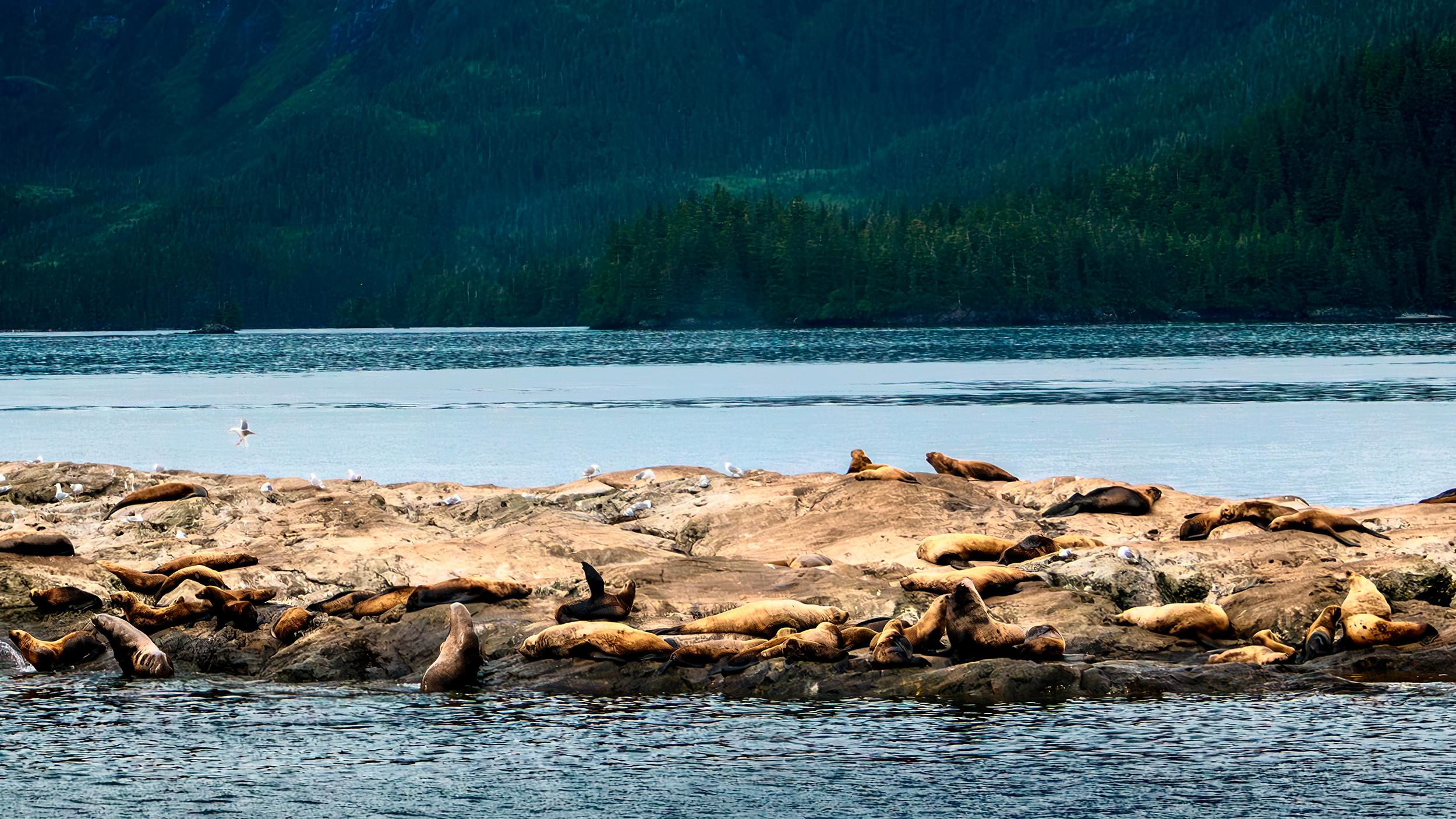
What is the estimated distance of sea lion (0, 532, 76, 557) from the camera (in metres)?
24.5

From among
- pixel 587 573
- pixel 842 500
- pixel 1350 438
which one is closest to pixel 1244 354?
pixel 1350 438

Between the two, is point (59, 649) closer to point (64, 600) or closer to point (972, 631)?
point (64, 600)

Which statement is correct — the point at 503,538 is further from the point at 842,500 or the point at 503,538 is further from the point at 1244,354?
the point at 1244,354

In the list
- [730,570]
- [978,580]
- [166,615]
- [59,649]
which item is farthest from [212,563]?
[978,580]

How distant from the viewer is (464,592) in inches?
840

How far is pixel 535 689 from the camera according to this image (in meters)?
18.3

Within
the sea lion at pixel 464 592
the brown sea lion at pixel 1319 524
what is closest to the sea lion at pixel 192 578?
the sea lion at pixel 464 592

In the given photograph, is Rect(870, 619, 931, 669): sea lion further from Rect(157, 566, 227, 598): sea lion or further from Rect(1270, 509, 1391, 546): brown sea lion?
Rect(157, 566, 227, 598): sea lion

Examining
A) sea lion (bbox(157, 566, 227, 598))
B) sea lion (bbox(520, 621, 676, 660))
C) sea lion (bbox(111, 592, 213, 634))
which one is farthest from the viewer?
sea lion (bbox(157, 566, 227, 598))

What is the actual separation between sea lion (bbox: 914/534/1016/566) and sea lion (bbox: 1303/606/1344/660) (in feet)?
15.9

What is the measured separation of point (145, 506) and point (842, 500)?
1231 centimetres

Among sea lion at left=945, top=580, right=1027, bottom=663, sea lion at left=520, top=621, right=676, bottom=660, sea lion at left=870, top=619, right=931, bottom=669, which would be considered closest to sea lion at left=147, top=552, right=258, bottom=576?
sea lion at left=520, top=621, right=676, bottom=660

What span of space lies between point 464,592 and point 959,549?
6819 millimetres

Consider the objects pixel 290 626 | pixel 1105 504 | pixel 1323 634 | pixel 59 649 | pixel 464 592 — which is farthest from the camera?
pixel 1105 504
